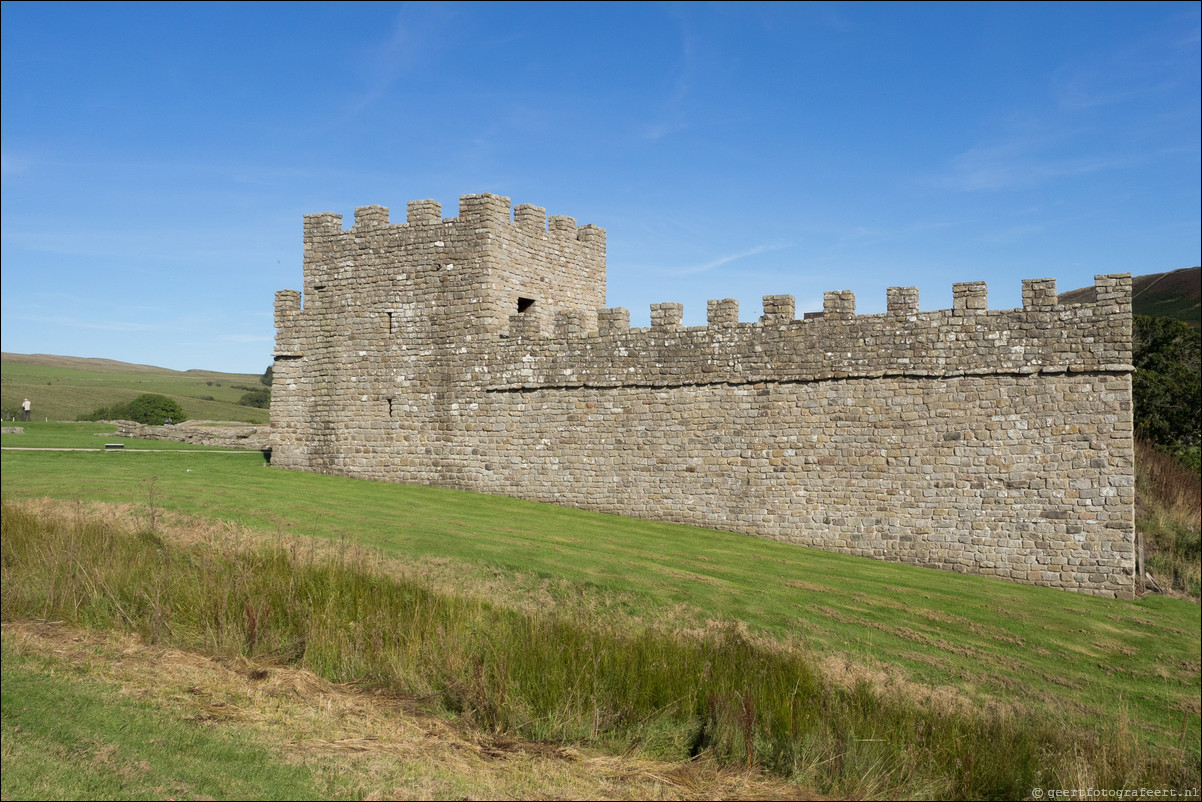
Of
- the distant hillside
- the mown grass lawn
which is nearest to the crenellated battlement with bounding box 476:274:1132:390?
the mown grass lawn

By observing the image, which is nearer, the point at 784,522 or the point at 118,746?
the point at 118,746

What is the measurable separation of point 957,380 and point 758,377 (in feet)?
11.7

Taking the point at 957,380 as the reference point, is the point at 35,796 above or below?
below

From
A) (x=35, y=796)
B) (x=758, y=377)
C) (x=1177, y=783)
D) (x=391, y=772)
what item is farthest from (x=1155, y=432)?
(x=35, y=796)

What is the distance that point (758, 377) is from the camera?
669 inches

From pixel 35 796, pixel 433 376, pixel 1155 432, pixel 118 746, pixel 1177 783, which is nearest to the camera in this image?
pixel 35 796

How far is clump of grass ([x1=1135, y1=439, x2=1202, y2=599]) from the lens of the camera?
16.3 metres

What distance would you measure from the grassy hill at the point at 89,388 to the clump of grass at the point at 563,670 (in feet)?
7.32

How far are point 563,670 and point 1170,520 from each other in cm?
1631

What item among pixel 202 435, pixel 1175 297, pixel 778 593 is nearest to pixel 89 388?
pixel 202 435

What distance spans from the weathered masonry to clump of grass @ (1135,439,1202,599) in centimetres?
300

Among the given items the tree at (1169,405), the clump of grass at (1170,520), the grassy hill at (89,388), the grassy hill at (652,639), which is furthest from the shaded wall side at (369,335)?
the tree at (1169,405)

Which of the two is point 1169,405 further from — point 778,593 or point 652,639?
point 652,639

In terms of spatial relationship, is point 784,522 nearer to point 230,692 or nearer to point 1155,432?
point 230,692
